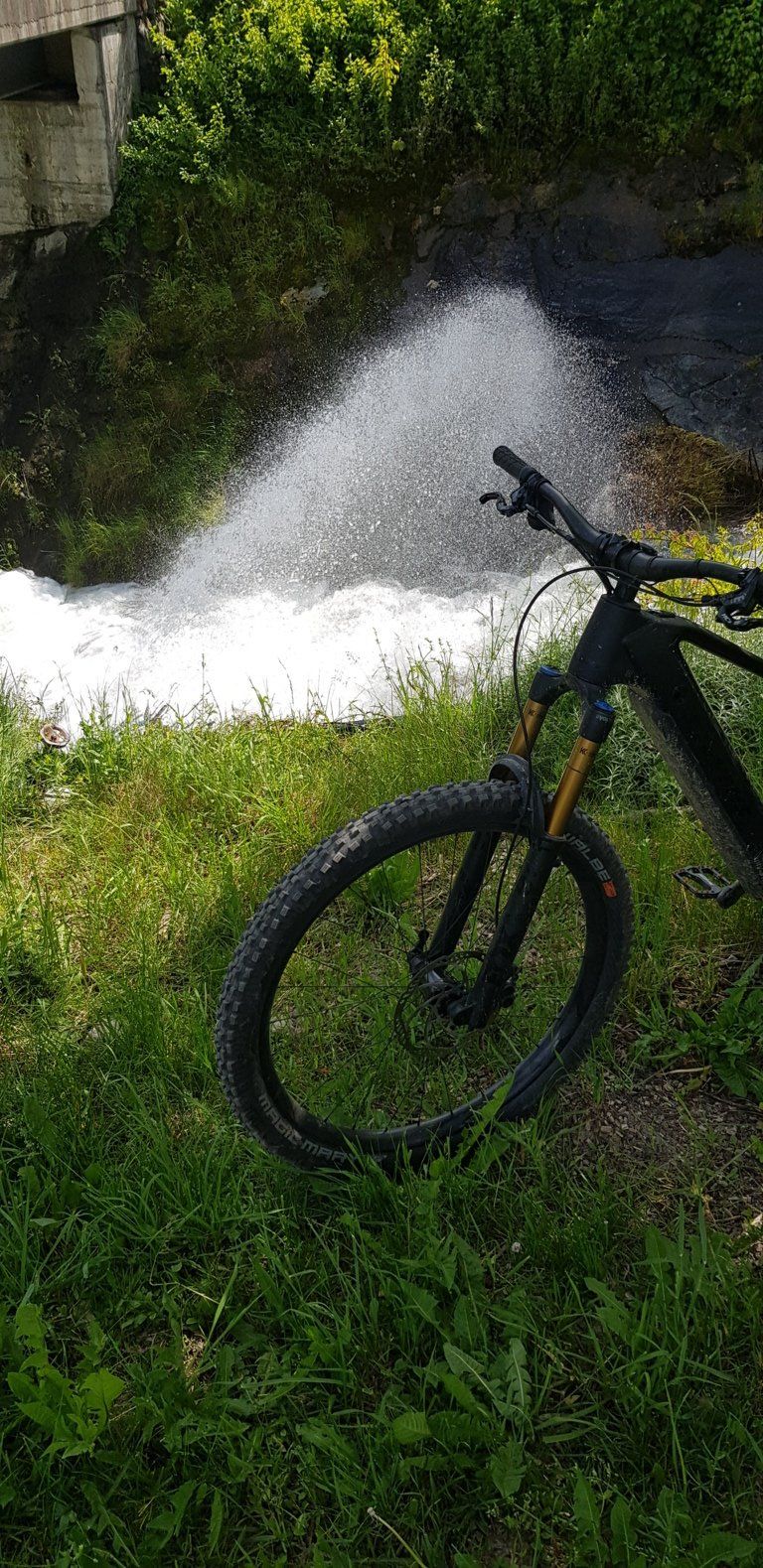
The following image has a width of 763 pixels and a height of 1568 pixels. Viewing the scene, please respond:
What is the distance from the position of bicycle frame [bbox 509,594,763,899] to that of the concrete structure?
8.33 meters

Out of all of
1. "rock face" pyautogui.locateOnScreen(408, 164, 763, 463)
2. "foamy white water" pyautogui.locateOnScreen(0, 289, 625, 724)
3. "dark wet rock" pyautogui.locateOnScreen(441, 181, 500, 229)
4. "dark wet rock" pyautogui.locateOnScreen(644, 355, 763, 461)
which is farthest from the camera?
"dark wet rock" pyautogui.locateOnScreen(441, 181, 500, 229)

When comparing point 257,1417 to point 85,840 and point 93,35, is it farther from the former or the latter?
point 93,35

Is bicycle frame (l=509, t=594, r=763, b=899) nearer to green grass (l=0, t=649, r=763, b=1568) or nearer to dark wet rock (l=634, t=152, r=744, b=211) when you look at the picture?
green grass (l=0, t=649, r=763, b=1568)

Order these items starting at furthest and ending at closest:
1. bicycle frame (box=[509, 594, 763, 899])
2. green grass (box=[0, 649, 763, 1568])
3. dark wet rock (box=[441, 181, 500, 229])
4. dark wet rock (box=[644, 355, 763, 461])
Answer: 1. dark wet rock (box=[441, 181, 500, 229])
2. dark wet rock (box=[644, 355, 763, 461])
3. bicycle frame (box=[509, 594, 763, 899])
4. green grass (box=[0, 649, 763, 1568])

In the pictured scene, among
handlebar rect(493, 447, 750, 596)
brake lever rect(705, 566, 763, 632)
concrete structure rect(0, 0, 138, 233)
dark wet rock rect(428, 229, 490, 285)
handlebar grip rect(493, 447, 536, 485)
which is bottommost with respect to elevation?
brake lever rect(705, 566, 763, 632)

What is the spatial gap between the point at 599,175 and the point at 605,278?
87cm

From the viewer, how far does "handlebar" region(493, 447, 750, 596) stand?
1.94 m

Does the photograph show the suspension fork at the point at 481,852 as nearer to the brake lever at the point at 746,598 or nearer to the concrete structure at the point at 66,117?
the brake lever at the point at 746,598

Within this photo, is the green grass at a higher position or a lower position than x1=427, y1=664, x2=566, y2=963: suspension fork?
lower

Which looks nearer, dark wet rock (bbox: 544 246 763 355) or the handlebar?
the handlebar

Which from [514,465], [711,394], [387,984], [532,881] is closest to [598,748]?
[532,881]

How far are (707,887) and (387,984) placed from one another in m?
0.87

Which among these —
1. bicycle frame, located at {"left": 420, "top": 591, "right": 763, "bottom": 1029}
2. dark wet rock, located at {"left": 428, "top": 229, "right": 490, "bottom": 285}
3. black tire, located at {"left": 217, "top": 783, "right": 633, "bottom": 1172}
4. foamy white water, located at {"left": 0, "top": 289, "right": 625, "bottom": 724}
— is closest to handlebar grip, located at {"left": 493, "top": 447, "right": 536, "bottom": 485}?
bicycle frame, located at {"left": 420, "top": 591, "right": 763, "bottom": 1029}

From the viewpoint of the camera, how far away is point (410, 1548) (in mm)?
1805
